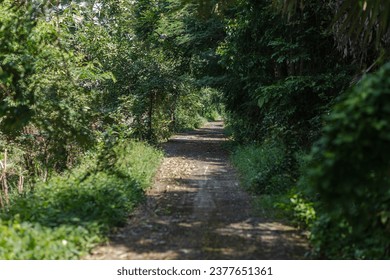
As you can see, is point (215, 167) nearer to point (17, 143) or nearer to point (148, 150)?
point (148, 150)

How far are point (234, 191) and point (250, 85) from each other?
661cm

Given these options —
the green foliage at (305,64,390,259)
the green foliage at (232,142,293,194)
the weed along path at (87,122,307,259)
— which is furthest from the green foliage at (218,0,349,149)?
the green foliage at (305,64,390,259)

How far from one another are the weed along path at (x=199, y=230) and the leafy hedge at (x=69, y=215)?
0.27 metres

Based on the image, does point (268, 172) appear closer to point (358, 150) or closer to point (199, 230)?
point (199, 230)

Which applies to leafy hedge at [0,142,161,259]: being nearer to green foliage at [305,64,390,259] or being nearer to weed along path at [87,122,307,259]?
weed along path at [87,122,307,259]

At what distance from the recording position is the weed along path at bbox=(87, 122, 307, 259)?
5.94 meters

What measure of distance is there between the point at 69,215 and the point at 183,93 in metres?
17.1

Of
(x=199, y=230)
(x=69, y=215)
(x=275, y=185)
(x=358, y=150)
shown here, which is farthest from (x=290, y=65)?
(x=358, y=150)

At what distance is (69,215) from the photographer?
22.4 feet

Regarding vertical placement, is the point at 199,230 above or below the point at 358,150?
below

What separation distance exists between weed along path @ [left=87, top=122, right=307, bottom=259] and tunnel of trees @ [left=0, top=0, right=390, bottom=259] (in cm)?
Result: 31

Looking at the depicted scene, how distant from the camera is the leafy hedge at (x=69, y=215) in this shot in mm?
5473

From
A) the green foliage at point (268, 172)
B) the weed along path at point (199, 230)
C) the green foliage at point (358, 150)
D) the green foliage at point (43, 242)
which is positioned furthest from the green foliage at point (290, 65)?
the green foliage at point (43, 242)

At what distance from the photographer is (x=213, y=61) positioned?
2055 cm
